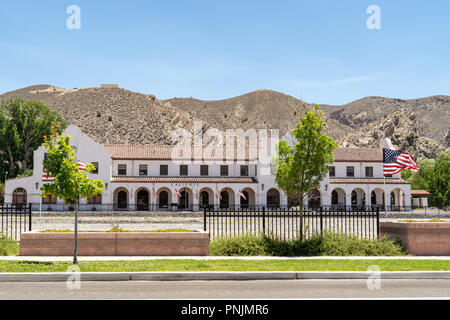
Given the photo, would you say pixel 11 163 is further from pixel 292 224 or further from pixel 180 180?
pixel 292 224

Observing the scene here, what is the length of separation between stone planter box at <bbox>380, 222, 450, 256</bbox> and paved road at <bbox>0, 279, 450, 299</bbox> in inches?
179

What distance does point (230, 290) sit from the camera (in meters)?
9.95

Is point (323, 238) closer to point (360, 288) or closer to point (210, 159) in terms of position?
point (360, 288)

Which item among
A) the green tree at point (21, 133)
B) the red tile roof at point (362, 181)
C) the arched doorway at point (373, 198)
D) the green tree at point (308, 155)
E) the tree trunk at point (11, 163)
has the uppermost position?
the green tree at point (21, 133)

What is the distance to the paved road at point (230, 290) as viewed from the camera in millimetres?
9242

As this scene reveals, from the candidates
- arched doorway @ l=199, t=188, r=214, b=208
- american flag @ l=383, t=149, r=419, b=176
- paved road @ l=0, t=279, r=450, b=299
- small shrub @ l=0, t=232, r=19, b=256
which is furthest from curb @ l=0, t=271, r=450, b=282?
arched doorway @ l=199, t=188, r=214, b=208

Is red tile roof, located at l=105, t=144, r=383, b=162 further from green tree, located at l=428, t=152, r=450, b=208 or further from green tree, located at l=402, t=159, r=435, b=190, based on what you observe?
green tree, located at l=402, t=159, r=435, b=190

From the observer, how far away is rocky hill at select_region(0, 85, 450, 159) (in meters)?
116

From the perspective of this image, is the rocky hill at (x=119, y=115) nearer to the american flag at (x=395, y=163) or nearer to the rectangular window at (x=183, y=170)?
the rectangular window at (x=183, y=170)

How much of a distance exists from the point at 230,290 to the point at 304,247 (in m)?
6.11

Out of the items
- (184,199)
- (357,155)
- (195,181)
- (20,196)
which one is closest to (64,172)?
(195,181)

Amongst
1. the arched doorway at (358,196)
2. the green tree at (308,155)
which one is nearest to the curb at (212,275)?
the green tree at (308,155)

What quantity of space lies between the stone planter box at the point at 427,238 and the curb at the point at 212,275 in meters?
3.97
